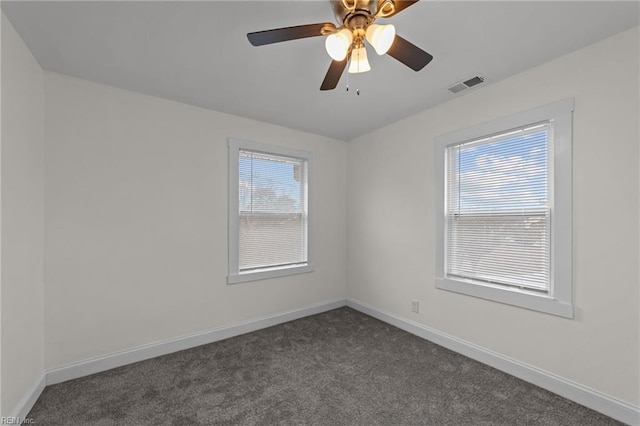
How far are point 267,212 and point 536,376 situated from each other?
304 centimetres

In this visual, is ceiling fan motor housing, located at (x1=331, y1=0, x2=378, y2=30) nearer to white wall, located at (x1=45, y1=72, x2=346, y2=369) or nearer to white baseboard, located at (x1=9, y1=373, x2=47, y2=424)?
white wall, located at (x1=45, y1=72, x2=346, y2=369)

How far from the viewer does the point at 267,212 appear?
355 cm

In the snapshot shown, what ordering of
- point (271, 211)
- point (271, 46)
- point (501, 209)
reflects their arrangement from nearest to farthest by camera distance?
point (271, 46) < point (501, 209) < point (271, 211)

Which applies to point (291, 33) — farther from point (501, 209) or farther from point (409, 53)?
point (501, 209)

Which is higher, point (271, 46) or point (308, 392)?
point (271, 46)

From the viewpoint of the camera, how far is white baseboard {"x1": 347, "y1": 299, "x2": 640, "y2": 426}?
1.86 metres

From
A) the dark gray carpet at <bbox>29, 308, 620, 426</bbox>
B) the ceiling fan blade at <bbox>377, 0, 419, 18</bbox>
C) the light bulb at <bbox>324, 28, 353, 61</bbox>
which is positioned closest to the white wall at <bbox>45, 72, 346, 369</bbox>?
the dark gray carpet at <bbox>29, 308, 620, 426</bbox>

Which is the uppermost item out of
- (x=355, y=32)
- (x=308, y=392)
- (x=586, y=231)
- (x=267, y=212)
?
(x=355, y=32)

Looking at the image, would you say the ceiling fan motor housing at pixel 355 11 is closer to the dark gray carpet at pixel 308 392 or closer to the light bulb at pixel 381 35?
the light bulb at pixel 381 35

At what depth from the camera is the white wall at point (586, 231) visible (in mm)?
1851

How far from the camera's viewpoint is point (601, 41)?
1950 mm

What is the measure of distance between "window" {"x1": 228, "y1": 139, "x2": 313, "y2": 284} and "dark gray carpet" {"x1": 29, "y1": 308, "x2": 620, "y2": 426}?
100cm

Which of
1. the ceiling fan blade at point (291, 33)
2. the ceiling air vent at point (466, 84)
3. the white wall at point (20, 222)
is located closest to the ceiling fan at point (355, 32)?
the ceiling fan blade at point (291, 33)

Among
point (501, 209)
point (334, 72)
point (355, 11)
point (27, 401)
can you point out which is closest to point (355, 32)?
point (355, 11)
